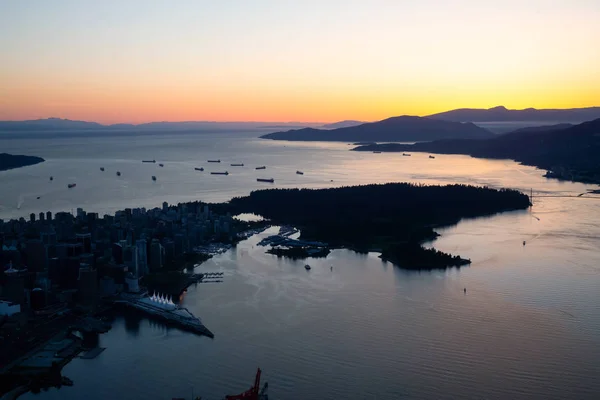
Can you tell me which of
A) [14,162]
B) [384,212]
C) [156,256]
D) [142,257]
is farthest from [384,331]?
[14,162]

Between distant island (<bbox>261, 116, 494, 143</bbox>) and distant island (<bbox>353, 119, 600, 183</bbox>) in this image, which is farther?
distant island (<bbox>261, 116, 494, 143</bbox>)

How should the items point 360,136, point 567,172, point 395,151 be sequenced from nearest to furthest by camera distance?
point 567,172, point 395,151, point 360,136

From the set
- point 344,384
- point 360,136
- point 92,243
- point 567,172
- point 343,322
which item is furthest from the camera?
point 360,136

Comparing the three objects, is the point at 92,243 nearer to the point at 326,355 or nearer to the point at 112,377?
the point at 112,377

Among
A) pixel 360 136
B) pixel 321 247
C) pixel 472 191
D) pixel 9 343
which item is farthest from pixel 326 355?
pixel 360 136

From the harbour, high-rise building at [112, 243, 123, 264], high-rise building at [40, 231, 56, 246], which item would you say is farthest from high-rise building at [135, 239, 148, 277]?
high-rise building at [40, 231, 56, 246]

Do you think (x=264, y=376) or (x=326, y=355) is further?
(x=326, y=355)

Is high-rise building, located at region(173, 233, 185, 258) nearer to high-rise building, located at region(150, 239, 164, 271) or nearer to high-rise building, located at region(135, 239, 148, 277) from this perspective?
high-rise building, located at region(150, 239, 164, 271)
